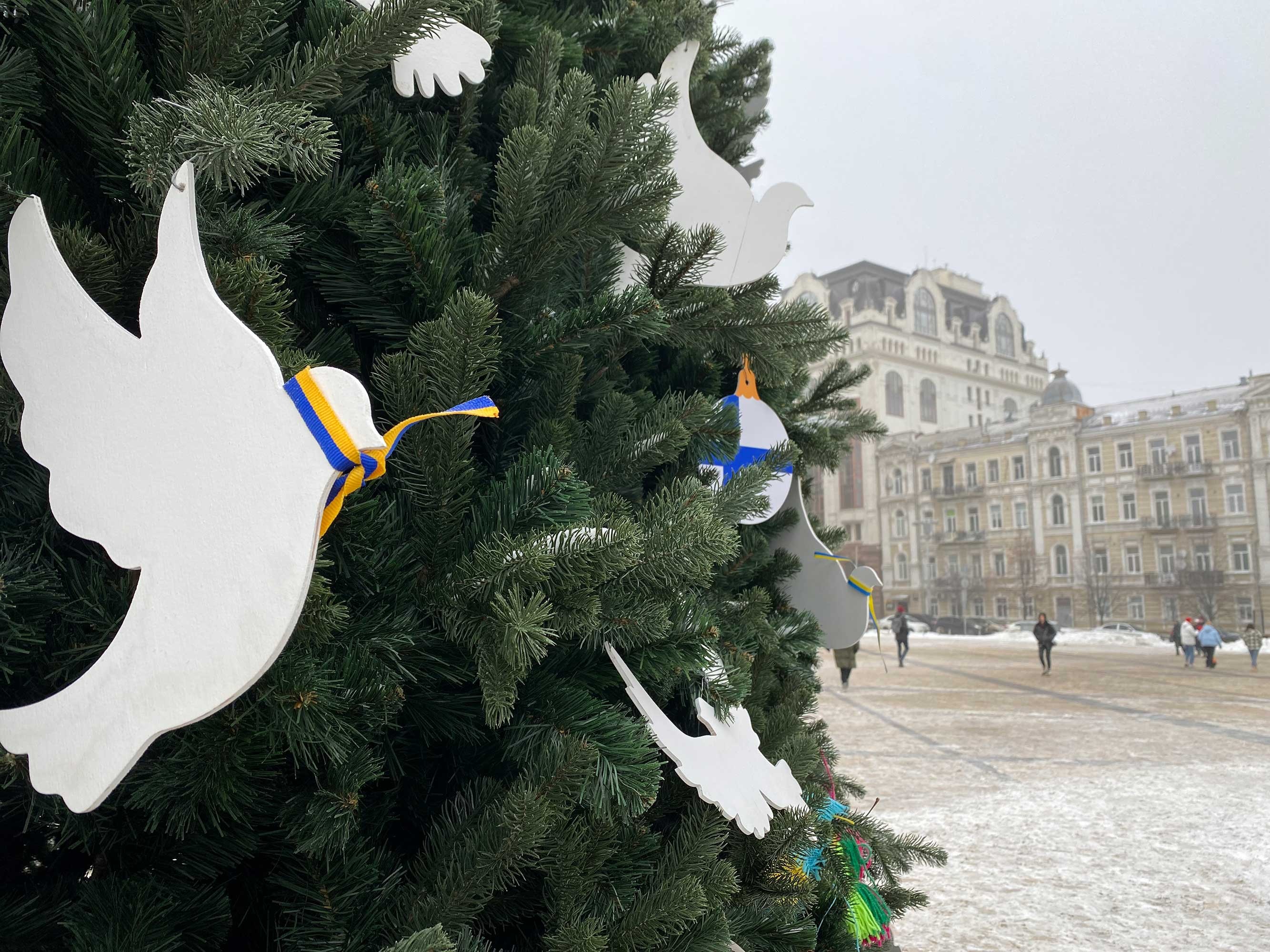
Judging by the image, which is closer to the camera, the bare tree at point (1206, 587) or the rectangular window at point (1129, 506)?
the bare tree at point (1206, 587)

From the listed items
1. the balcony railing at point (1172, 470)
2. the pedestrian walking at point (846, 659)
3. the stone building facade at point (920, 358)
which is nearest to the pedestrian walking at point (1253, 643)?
the pedestrian walking at point (846, 659)

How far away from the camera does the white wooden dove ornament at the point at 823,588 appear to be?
6.07 feet

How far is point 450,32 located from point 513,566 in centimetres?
63

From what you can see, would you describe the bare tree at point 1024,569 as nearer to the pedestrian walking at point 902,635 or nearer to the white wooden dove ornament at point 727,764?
the pedestrian walking at point 902,635

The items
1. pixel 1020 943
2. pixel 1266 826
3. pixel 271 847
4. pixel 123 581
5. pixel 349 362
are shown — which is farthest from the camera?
pixel 1266 826

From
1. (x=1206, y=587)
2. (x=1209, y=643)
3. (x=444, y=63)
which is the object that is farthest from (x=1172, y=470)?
(x=444, y=63)

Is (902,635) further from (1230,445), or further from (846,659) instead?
(1230,445)

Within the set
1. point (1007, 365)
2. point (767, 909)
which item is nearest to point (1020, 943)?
point (767, 909)

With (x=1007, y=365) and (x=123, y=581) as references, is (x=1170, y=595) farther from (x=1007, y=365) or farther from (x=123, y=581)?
(x=123, y=581)

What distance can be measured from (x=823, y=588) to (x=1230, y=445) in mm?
35698

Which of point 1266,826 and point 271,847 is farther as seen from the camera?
point 1266,826

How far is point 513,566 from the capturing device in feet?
2.35

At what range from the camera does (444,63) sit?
0.97m

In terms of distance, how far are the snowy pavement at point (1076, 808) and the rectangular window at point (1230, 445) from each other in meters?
21.1
